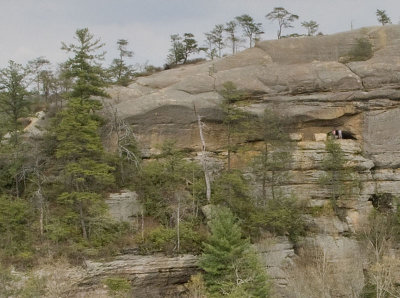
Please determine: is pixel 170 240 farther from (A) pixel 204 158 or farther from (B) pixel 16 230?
(B) pixel 16 230

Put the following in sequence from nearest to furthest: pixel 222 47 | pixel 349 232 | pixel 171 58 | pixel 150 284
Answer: pixel 150 284
pixel 349 232
pixel 171 58
pixel 222 47

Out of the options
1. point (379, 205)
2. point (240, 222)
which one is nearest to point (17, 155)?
point (240, 222)

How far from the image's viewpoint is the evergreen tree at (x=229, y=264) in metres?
18.0

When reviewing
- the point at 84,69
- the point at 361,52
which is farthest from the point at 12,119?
the point at 361,52

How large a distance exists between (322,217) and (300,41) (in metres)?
14.1

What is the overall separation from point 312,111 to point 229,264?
12634mm

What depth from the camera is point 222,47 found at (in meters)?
50.3

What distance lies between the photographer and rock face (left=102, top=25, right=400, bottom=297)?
82.9 ft

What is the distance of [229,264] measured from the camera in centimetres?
1869

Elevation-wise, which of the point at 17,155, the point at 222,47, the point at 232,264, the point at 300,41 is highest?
the point at 222,47

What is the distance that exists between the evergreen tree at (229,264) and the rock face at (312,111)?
21.6 feet

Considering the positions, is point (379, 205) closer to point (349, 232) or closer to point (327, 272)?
point (349, 232)

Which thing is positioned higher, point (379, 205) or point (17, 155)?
point (17, 155)

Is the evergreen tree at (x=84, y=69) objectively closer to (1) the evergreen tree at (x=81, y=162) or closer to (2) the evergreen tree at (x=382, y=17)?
(1) the evergreen tree at (x=81, y=162)
